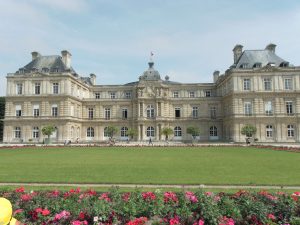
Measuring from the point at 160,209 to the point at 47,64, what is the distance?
170ft

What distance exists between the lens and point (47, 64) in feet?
172

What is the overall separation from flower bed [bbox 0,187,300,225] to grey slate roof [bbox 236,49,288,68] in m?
44.7

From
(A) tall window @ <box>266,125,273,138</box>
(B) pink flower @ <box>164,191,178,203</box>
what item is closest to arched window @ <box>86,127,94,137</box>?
(A) tall window @ <box>266,125,273,138</box>

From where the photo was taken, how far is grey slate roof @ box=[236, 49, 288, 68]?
47.9 meters

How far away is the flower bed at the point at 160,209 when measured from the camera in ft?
19.4

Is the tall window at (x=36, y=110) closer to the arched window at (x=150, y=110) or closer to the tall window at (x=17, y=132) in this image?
the tall window at (x=17, y=132)

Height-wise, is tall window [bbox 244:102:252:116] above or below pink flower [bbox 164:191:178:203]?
above

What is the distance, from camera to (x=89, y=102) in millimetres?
57250

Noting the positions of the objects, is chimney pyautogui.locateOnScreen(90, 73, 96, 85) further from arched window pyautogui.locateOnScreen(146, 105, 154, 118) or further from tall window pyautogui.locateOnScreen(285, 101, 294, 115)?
tall window pyautogui.locateOnScreen(285, 101, 294, 115)

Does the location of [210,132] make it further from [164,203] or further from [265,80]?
[164,203]

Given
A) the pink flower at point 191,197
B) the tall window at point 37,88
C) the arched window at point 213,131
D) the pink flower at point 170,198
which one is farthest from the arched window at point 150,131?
the pink flower at point 191,197

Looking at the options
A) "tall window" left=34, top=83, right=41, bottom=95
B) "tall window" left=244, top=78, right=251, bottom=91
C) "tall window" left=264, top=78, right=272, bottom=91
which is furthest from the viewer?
"tall window" left=34, top=83, right=41, bottom=95

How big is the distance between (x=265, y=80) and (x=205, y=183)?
40.6 m

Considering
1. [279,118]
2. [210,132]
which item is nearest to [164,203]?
[279,118]
